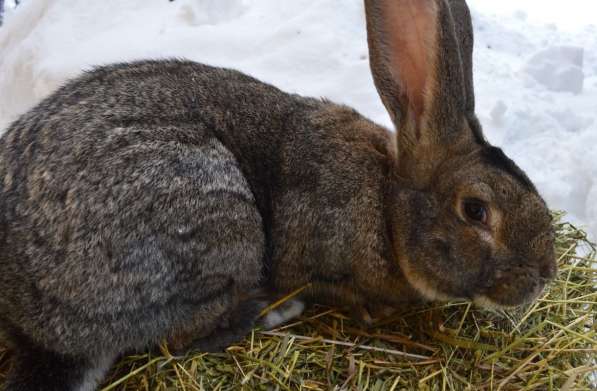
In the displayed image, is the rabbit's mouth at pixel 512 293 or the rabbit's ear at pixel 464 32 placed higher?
the rabbit's ear at pixel 464 32

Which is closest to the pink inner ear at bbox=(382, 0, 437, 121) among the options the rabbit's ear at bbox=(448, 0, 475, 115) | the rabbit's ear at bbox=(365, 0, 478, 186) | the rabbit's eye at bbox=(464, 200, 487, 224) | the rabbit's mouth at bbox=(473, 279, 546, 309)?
the rabbit's ear at bbox=(365, 0, 478, 186)

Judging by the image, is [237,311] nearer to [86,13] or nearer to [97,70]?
[97,70]

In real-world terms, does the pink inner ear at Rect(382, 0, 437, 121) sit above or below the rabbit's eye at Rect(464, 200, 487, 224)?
above

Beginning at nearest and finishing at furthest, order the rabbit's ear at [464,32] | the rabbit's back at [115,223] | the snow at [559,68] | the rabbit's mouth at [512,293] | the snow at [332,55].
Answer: the rabbit's back at [115,223] < the rabbit's mouth at [512,293] < the rabbit's ear at [464,32] < the snow at [332,55] < the snow at [559,68]

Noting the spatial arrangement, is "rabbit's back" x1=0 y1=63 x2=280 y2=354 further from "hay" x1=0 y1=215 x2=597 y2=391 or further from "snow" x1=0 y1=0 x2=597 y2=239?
"snow" x1=0 y1=0 x2=597 y2=239

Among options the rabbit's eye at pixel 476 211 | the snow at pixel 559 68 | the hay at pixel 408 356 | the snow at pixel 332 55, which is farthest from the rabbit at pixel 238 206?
the snow at pixel 559 68

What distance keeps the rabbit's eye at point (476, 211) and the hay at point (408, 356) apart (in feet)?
2.15

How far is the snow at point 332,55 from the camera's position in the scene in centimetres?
481

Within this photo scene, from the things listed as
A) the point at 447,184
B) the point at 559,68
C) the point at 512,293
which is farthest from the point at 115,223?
the point at 559,68

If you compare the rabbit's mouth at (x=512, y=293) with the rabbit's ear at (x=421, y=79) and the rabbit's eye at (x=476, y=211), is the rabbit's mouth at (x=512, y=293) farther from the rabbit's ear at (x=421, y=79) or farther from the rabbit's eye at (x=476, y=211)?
the rabbit's ear at (x=421, y=79)

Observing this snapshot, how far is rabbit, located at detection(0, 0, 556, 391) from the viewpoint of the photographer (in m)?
2.71

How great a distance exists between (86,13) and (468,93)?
3.83m

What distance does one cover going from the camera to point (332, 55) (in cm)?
535

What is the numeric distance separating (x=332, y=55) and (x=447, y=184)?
2524 millimetres
